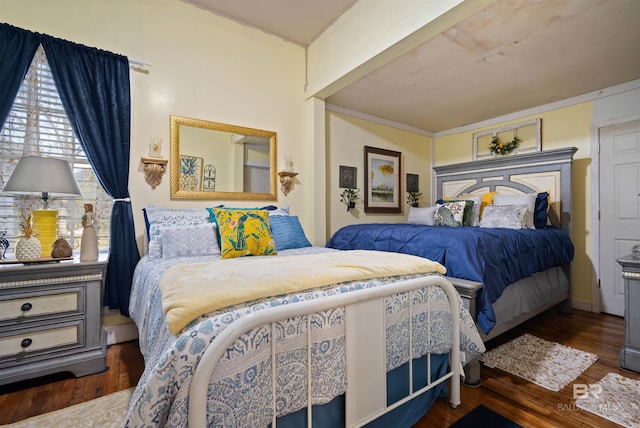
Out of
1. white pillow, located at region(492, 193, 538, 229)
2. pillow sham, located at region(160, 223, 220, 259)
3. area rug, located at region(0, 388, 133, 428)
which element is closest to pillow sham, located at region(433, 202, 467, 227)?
white pillow, located at region(492, 193, 538, 229)

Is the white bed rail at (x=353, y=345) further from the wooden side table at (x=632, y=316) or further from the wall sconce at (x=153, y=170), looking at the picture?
the wall sconce at (x=153, y=170)

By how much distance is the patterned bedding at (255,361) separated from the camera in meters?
0.79

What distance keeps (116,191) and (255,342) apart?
6.54ft

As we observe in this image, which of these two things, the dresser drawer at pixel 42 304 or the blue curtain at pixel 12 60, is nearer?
the dresser drawer at pixel 42 304

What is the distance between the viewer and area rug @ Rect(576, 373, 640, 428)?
4.93 ft

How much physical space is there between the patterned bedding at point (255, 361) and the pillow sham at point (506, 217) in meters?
2.02

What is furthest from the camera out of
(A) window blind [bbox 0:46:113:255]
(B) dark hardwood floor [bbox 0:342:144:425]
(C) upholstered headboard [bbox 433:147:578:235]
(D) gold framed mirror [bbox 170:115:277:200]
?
(C) upholstered headboard [bbox 433:147:578:235]

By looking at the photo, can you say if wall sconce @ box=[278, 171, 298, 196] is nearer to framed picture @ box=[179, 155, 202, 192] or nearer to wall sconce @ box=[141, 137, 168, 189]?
framed picture @ box=[179, 155, 202, 192]

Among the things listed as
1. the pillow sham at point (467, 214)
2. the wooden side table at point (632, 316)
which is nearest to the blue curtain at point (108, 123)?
the pillow sham at point (467, 214)

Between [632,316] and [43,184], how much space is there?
3.78 metres

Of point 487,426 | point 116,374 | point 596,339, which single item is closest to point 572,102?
point 596,339

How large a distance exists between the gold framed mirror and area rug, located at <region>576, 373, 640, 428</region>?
8.86 ft

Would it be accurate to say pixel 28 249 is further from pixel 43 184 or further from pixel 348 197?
pixel 348 197

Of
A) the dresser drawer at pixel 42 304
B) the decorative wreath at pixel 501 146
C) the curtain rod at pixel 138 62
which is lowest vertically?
the dresser drawer at pixel 42 304
